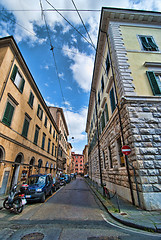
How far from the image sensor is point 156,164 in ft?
20.6

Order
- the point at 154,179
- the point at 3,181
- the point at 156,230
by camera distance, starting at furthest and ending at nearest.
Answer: the point at 3,181
the point at 154,179
the point at 156,230

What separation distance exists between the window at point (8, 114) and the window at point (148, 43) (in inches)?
485

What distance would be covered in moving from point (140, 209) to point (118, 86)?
720 cm

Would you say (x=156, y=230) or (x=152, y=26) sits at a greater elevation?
(x=152, y=26)

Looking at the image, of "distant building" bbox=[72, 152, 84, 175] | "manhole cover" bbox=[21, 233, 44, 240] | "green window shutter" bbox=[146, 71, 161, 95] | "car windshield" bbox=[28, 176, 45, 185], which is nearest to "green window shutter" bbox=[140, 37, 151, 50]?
"green window shutter" bbox=[146, 71, 161, 95]

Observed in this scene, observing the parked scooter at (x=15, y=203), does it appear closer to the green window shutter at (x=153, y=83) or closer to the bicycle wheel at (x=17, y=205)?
the bicycle wheel at (x=17, y=205)

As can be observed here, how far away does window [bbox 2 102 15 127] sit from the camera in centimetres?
975

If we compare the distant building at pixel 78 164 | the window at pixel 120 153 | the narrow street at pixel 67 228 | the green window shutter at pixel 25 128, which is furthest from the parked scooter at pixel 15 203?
the distant building at pixel 78 164

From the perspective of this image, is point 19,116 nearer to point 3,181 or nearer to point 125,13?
point 3,181

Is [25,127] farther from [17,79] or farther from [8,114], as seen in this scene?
[17,79]

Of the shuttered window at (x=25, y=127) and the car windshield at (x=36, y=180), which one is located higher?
the shuttered window at (x=25, y=127)

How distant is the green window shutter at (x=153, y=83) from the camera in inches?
318

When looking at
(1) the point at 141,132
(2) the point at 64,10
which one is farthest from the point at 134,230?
(2) the point at 64,10

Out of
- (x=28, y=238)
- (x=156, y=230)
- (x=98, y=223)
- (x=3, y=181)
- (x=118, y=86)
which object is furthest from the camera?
(x=3, y=181)
